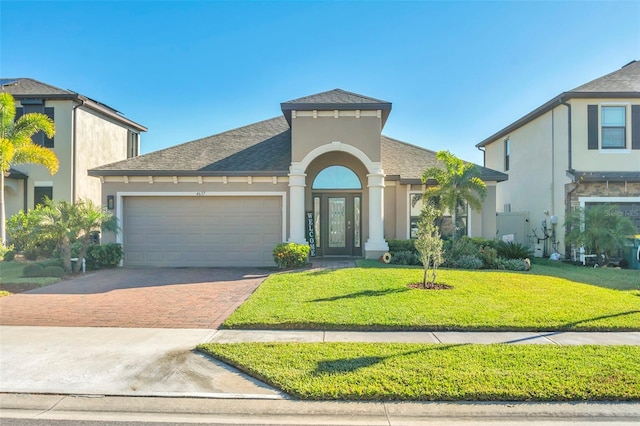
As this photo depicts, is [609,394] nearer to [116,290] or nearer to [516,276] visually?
Answer: [516,276]

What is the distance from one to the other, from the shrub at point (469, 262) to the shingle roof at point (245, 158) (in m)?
3.46

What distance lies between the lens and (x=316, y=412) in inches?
153

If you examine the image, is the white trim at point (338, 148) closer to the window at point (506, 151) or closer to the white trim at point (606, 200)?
the white trim at point (606, 200)

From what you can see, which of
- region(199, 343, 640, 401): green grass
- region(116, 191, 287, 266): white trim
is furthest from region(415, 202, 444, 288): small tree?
region(116, 191, 287, 266): white trim

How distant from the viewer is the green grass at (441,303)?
652cm

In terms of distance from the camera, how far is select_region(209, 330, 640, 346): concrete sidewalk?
5816 mm

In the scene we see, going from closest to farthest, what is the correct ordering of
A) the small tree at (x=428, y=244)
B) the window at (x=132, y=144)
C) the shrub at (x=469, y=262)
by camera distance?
1. the small tree at (x=428, y=244)
2. the shrub at (x=469, y=262)
3. the window at (x=132, y=144)

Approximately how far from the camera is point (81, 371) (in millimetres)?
4820

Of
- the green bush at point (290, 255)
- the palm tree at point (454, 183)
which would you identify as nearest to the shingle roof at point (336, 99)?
the palm tree at point (454, 183)

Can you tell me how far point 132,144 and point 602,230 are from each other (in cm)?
2275

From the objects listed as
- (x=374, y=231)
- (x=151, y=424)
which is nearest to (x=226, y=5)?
(x=374, y=231)

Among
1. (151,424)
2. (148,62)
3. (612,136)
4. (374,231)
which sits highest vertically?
(148,62)

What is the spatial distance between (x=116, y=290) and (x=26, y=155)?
7649mm

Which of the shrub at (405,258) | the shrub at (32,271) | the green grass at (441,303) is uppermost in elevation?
the shrub at (405,258)
